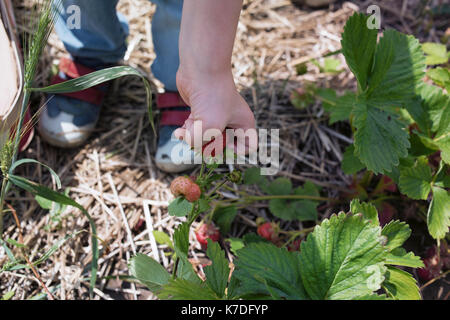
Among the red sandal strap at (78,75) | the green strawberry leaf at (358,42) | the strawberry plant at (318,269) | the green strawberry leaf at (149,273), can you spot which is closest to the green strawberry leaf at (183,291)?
the strawberry plant at (318,269)

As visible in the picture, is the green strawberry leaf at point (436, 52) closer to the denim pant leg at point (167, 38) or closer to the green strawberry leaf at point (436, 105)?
the green strawberry leaf at point (436, 105)

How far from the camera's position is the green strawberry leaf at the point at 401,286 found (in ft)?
2.75

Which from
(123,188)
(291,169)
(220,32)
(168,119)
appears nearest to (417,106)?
(291,169)

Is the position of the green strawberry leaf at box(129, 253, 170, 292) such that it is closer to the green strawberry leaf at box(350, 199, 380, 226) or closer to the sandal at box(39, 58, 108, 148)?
the green strawberry leaf at box(350, 199, 380, 226)

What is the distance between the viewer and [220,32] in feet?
2.76

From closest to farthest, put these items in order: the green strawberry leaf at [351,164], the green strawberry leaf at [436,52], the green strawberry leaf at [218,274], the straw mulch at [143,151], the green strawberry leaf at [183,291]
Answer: the green strawberry leaf at [183,291]
the green strawberry leaf at [218,274]
the green strawberry leaf at [351,164]
the straw mulch at [143,151]
the green strawberry leaf at [436,52]

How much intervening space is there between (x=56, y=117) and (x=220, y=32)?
89cm

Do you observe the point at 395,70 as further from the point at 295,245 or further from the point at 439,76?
the point at 295,245

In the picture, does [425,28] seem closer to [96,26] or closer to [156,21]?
[156,21]

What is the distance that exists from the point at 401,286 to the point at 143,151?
982 millimetres

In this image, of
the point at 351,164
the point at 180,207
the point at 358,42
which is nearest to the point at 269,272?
the point at 180,207

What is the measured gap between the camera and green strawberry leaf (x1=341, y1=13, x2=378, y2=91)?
→ 1011 mm

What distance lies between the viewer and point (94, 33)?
1390 mm

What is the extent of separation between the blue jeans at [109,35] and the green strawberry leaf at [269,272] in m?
0.79
